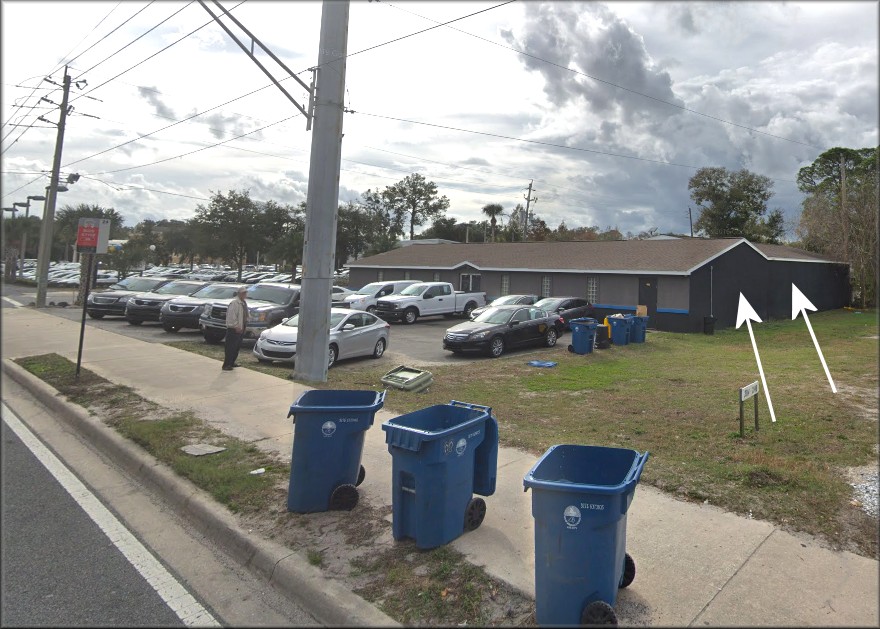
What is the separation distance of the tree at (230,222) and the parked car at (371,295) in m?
24.1

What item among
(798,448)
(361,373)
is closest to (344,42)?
(361,373)

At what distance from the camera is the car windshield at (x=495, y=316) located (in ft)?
56.1

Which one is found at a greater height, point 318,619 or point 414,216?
point 414,216

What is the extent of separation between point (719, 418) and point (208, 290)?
16.1 m

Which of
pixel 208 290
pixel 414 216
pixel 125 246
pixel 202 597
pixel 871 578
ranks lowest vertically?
pixel 202 597

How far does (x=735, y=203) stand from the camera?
5372 cm

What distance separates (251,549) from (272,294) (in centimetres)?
1324

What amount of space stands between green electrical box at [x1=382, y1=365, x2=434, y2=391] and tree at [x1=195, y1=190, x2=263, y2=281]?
39.7 m

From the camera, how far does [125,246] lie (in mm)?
39875

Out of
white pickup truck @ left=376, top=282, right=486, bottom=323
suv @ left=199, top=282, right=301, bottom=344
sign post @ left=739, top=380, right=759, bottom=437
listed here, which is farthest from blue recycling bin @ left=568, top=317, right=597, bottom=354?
white pickup truck @ left=376, top=282, right=486, bottom=323

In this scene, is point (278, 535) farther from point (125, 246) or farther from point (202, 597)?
point (125, 246)

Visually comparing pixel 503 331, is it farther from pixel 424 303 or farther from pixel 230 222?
pixel 230 222

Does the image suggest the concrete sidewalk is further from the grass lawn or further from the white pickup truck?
the white pickup truck

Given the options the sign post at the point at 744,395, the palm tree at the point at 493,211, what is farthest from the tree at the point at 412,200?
the sign post at the point at 744,395
